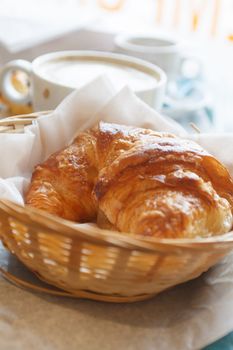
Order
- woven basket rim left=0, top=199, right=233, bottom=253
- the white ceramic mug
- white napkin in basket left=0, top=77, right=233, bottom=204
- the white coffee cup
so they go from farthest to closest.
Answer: the white coffee cup, the white ceramic mug, white napkin in basket left=0, top=77, right=233, bottom=204, woven basket rim left=0, top=199, right=233, bottom=253

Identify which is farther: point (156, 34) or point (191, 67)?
point (156, 34)

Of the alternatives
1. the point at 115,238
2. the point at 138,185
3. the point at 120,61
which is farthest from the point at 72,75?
the point at 115,238

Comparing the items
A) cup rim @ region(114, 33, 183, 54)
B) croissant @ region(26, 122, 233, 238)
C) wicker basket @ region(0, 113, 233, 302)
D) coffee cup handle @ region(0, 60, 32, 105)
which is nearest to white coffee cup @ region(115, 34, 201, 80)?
cup rim @ region(114, 33, 183, 54)

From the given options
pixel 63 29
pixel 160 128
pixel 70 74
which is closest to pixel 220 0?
pixel 63 29

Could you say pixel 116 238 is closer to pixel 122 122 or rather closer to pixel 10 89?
pixel 122 122

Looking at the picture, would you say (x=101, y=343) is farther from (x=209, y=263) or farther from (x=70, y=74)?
(x=70, y=74)

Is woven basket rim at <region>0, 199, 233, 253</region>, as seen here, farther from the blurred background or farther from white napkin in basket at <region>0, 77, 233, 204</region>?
the blurred background
